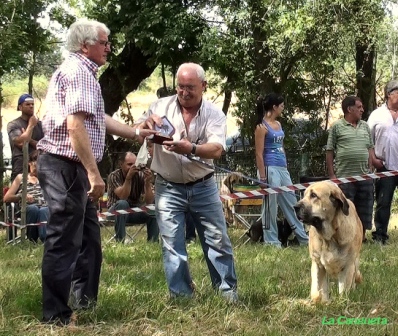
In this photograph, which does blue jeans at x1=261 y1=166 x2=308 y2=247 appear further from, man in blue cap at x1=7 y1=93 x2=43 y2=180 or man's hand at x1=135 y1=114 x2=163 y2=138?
man's hand at x1=135 y1=114 x2=163 y2=138

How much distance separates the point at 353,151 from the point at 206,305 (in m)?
4.70

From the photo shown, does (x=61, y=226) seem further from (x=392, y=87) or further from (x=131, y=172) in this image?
(x=392, y=87)

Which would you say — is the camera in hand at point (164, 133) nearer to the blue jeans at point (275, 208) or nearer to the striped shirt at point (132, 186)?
the blue jeans at point (275, 208)

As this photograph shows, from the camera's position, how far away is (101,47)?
437cm

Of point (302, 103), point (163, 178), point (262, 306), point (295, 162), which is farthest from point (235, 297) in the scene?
point (302, 103)

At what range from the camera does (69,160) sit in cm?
418

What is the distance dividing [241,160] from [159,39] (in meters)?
3.32

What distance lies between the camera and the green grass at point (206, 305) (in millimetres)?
4125

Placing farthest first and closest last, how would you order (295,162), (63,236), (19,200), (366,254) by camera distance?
(295,162) → (19,200) → (366,254) → (63,236)

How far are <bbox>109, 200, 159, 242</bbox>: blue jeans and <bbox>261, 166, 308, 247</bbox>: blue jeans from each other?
161cm

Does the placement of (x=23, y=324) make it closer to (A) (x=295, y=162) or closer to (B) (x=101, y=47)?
(B) (x=101, y=47)

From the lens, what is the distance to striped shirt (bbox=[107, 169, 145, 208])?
930 cm

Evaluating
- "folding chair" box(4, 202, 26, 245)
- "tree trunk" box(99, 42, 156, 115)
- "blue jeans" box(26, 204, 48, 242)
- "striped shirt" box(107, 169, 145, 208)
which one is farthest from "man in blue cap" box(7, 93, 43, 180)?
"tree trunk" box(99, 42, 156, 115)

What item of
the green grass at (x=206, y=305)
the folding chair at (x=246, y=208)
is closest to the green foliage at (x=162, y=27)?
the folding chair at (x=246, y=208)
